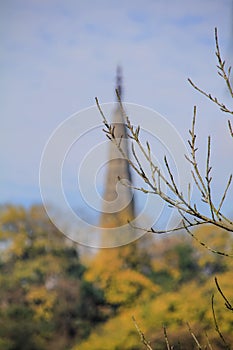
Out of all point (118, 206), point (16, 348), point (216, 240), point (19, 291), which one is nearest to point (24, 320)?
point (16, 348)

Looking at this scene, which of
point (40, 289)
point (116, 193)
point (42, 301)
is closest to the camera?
point (42, 301)

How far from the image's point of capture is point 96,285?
14.1 meters

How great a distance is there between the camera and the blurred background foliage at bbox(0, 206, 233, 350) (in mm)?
10859

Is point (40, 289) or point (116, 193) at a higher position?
point (116, 193)

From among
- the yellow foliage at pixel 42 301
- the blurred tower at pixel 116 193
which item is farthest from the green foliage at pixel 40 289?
the blurred tower at pixel 116 193

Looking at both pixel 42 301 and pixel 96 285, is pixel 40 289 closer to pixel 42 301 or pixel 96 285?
pixel 42 301

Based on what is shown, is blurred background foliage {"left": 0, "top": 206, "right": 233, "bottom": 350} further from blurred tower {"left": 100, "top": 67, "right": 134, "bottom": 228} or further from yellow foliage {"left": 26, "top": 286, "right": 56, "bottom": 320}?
blurred tower {"left": 100, "top": 67, "right": 134, "bottom": 228}

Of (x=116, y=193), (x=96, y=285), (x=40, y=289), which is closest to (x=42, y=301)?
(x=40, y=289)

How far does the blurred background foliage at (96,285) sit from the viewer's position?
10859 mm

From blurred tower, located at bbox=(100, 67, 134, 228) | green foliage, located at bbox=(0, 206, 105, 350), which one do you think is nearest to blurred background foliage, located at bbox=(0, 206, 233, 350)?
green foliage, located at bbox=(0, 206, 105, 350)

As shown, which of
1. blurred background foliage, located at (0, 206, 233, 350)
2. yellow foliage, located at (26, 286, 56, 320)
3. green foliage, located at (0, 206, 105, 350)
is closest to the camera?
blurred background foliage, located at (0, 206, 233, 350)

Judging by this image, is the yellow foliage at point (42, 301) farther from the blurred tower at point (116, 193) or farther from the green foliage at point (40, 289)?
the blurred tower at point (116, 193)

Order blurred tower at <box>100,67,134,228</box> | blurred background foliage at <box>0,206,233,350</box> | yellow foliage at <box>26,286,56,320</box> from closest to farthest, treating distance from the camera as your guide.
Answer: blurred background foliage at <box>0,206,233,350</box> < yellow foliage at <box>26,286,56,320</box> < blurred tower at <box>100,67,134,228</box>

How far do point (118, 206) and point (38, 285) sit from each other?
583cm
